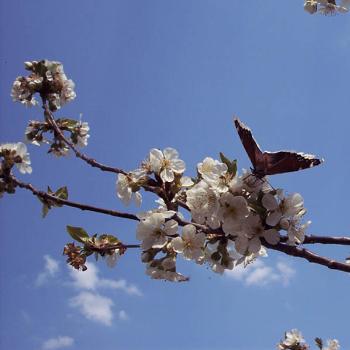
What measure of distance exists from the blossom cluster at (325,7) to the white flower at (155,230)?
3990mm

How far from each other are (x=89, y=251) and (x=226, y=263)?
2.89 feet

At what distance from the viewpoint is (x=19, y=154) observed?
341 cm

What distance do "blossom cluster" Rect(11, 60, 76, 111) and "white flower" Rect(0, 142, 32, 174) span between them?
1123 millimetres

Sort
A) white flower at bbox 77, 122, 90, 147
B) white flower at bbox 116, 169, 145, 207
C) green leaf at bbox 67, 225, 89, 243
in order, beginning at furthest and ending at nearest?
1. white flower at bbox 77, 122, 90, 147
2. green leaf at bbox 67, 225, 89, 243
3. white flower at bbox 116, 169, 145, 207

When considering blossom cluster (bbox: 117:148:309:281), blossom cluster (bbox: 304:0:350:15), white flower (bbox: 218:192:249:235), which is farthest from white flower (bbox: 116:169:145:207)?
blossom cluster (bbox: 304:0:350:15)

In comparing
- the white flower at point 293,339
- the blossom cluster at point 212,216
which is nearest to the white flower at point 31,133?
the blossom cluster at point 212,216

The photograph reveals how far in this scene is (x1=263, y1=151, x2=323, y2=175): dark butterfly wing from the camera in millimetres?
2240

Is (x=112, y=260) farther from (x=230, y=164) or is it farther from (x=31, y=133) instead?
(x=31, y=133)

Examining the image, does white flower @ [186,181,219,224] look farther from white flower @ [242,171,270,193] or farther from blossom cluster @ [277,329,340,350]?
blossom cluster @ [277,329,340,350]

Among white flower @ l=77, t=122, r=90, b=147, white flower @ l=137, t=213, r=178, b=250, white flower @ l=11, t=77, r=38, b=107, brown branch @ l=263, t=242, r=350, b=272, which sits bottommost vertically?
brown branch @ l=263, t=242, r=350, b=272

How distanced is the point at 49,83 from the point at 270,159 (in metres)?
2.89

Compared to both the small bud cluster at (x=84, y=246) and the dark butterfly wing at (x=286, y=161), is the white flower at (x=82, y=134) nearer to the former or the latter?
the small bud cluster at (x=84, y=246)

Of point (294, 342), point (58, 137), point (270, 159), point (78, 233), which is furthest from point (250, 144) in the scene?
point (294, 342)

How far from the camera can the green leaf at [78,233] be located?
2.88 meters
